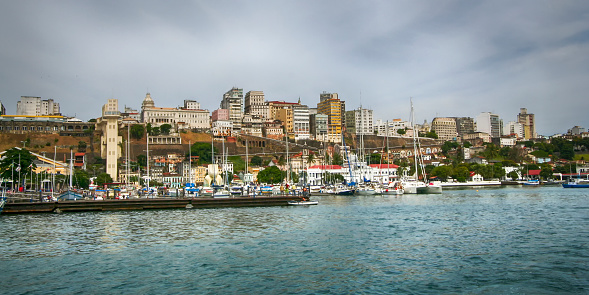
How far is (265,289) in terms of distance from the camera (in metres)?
15.8

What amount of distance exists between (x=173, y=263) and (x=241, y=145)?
122m

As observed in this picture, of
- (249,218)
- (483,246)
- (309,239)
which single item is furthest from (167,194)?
(483,246)

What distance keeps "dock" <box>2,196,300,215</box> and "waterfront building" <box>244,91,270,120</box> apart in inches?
4943

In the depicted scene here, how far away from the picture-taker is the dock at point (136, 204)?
43.8m

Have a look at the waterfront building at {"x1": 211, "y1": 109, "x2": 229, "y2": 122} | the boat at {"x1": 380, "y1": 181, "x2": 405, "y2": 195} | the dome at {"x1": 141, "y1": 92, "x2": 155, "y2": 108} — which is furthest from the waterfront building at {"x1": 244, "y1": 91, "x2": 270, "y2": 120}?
the boat at {"x1": 380, "y1": 181, "x2": 405, "y2": 195}

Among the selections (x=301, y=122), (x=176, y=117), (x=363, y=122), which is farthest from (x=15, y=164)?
(x=363, y=122)

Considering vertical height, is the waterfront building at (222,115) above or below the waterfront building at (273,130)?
above

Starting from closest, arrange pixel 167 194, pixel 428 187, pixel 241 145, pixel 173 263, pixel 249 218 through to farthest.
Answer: pixel 173 263 < pixel 249 218 < pixel 167 194 < pixel 428 187 < pixel 241 145

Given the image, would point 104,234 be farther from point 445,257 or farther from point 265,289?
point 445,257

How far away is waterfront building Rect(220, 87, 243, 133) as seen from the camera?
166400mm

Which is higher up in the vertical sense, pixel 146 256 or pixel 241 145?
pixel 241 145

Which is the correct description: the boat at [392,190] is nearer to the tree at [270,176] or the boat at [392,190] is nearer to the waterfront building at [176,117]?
the tree at [270,176]

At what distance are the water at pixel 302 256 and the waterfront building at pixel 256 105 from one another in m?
146

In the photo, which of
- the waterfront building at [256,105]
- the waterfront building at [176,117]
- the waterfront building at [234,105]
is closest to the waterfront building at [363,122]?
the waterfront building at [256,105]
